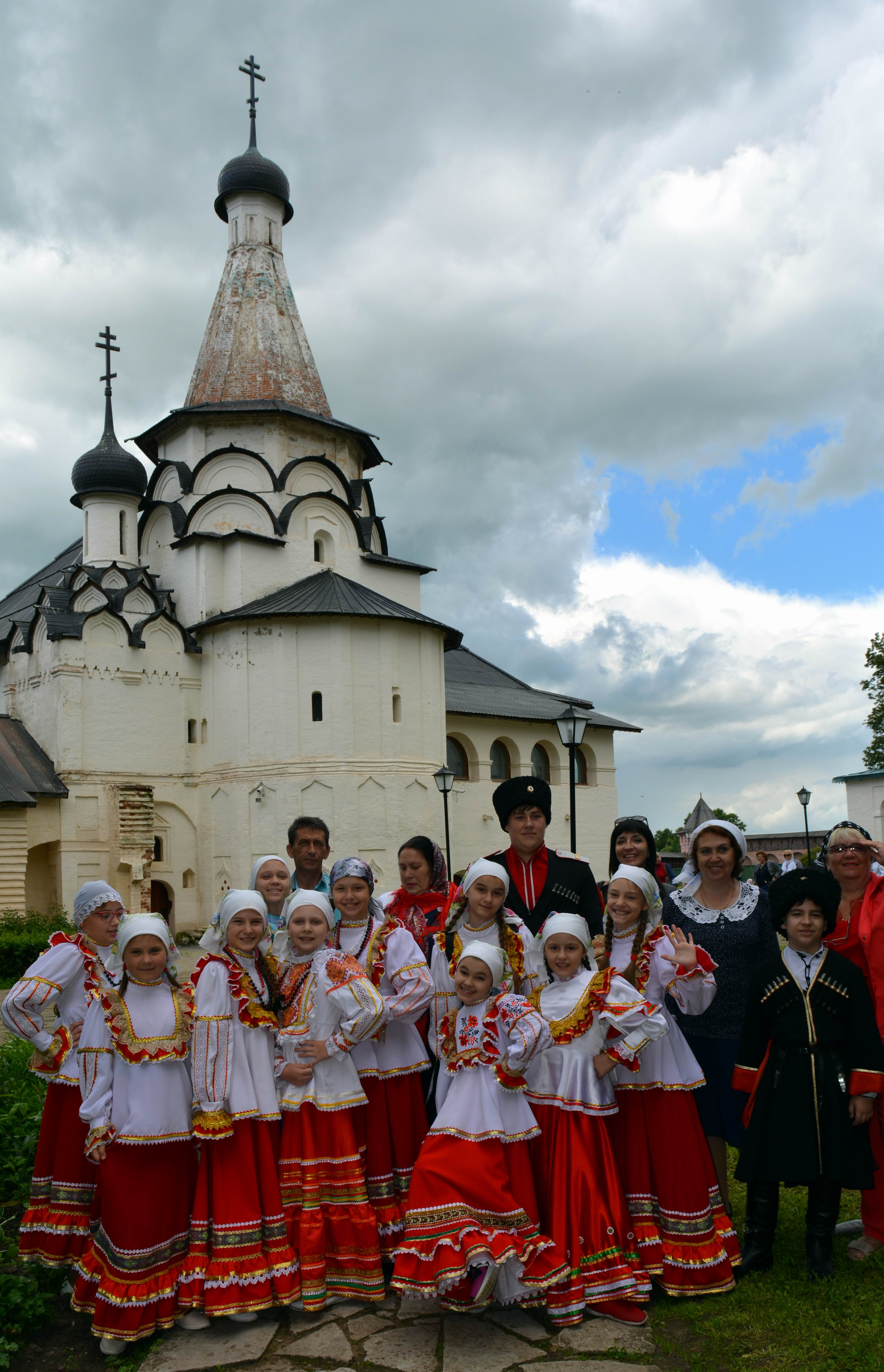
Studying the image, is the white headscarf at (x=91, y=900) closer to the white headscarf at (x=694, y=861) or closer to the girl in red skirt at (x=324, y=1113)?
the girl in red skirt at (x=324, y=1113)

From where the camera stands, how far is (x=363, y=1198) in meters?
3.82

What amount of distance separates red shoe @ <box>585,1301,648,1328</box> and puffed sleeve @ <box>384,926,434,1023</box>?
1.24 m

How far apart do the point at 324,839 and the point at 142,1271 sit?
2088 mm

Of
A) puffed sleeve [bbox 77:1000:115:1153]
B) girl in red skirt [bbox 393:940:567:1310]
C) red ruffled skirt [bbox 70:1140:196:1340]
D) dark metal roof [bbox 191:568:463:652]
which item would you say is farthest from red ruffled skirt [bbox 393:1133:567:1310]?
dark metal roof [bbox 191:568:463:652]

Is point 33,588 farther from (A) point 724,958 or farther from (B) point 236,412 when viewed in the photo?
(A) point 724,958

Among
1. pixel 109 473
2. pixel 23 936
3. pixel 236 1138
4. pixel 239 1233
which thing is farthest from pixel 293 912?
pixel 109 473

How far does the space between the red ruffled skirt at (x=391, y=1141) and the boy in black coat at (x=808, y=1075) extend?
136 centimetres

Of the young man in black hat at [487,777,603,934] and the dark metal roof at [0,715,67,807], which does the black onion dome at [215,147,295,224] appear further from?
the young man in black hat at [487,777,603,934]

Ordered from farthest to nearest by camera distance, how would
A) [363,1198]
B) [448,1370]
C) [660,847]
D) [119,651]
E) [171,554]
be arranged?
[660,847], [171,554], [119,651], [363,1198], [448,1370]

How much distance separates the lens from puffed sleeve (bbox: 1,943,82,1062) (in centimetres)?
396

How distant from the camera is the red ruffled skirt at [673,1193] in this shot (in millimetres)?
3715

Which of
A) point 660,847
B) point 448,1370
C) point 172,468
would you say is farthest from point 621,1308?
point 660,847

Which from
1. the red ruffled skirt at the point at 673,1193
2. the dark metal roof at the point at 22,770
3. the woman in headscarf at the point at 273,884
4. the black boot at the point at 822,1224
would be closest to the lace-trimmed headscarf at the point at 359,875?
the woman in headscarf at the point at 273,884

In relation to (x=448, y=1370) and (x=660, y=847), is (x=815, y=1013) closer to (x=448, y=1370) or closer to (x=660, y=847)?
(x=448, y=1370)
